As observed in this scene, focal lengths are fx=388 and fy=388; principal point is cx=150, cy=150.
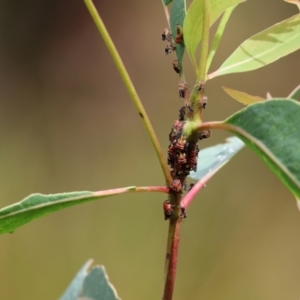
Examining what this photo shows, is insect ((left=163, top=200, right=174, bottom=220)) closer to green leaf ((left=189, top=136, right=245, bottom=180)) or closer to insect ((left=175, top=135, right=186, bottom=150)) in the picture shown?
insect ((left=175, top=135, right=186, bottom=150))

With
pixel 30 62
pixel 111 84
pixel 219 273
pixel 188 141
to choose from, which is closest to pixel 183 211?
pixel 188 141

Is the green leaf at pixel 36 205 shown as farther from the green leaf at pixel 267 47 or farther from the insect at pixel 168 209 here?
the green leaf at pixel 267 47

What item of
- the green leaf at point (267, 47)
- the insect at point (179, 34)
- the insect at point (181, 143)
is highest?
the insect at point (179, 34)

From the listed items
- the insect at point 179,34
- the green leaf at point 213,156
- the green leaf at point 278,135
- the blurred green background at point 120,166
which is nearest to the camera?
the green leaf at point 278,135

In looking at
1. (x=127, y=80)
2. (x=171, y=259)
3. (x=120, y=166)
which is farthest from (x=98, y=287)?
(x=120, y=166)

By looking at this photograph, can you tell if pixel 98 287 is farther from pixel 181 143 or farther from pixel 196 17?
pixel 196 17

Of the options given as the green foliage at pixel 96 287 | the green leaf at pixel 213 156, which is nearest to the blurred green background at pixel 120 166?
the green leaf at pixel 213 156

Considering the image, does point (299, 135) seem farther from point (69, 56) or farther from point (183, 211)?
point (69, 56)
